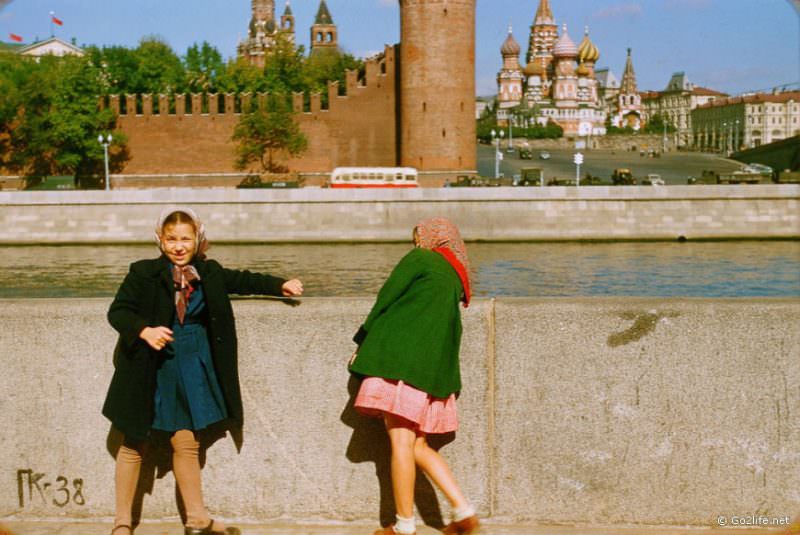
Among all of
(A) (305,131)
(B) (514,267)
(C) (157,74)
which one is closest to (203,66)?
(C) (157,74)

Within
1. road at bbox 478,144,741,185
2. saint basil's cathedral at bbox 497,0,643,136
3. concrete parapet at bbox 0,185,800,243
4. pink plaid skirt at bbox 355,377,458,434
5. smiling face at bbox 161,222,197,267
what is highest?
saint basil's cathedral at bbox 497,0,643,136

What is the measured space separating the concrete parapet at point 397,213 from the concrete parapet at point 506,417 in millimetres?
26507

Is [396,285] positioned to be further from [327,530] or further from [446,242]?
[327,530]

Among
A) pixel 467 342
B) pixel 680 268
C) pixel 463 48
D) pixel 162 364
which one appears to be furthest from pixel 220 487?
pixel 463 48

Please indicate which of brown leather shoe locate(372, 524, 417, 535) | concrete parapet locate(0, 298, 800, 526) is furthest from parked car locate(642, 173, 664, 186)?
brown leather shoe locate(372, 524, 417, 535)

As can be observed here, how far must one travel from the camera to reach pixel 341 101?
146 feet

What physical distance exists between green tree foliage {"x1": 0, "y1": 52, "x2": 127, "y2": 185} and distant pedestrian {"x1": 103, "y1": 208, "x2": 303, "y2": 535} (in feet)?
138

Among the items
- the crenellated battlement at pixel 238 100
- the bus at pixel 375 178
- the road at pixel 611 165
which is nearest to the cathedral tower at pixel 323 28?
the road at pixel 611 165

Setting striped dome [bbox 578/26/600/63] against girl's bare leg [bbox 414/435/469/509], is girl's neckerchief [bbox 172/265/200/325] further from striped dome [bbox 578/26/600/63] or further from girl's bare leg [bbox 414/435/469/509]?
striped dome [bbox 578/26/600/63]

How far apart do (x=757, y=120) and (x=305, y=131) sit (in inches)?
2140

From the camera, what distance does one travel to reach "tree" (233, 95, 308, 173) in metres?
43.1

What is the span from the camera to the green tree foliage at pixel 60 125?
43.6 meters

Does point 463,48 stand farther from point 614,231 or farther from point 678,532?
point 678,532

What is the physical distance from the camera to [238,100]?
155ft
